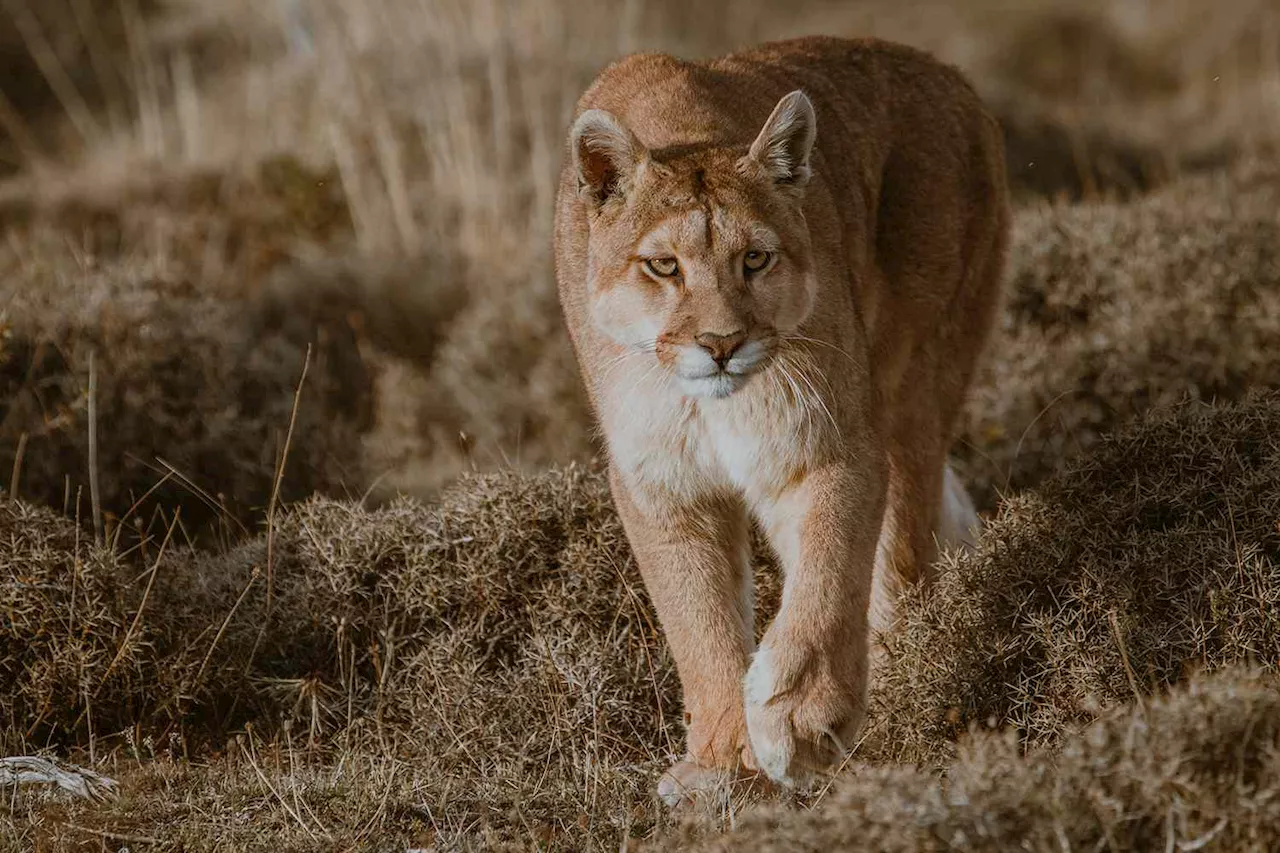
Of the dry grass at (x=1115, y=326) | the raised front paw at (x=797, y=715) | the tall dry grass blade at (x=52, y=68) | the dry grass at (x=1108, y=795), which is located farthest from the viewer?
the tall dry grass blade at (x=52, y=68)

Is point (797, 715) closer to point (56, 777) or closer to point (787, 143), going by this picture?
point (787, 143)

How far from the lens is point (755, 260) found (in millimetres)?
4164

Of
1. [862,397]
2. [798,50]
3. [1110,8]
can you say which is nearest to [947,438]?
[862,397]

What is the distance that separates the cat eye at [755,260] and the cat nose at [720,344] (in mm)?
246

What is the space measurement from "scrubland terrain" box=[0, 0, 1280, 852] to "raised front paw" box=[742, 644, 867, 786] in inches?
3.6

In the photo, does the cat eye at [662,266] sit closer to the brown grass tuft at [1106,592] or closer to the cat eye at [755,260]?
the cat eye at [755,260]

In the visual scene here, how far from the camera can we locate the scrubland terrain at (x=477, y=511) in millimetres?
3959

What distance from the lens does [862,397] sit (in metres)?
4.43

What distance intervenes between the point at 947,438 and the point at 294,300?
4.98m

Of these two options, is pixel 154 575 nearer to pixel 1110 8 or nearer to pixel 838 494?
pixel 838 494

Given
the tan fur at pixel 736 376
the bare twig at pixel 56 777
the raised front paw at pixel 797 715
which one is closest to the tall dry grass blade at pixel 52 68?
the bare twig at pixel 56 777

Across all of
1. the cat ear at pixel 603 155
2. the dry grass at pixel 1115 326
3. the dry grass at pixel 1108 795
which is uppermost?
the cat ear at pixel 603 155

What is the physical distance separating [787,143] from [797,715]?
1550mm

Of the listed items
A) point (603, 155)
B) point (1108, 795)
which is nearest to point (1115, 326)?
point (603, 155)
